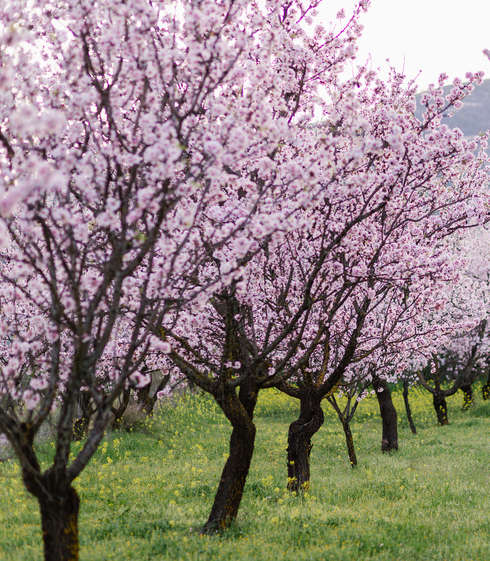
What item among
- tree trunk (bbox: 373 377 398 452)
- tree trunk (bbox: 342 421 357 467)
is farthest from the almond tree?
tree trunk (bbox: 373 377 398 452)

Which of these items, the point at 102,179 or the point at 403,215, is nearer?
the point at 102,179

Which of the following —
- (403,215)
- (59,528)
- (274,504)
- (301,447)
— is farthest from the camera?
(301,447)

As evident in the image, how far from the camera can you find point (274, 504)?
12234 millimetres

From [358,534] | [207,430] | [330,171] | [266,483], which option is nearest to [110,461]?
[266,483]

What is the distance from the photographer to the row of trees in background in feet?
19.5

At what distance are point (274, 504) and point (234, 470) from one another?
2634 mm

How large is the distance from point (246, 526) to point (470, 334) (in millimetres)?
25363

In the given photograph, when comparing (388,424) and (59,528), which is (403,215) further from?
(388,424)

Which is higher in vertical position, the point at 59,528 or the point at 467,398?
the point at 467,398

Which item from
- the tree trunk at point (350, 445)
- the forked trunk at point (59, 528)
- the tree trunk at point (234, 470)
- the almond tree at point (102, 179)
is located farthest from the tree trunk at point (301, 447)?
the forked trunk at point (59, 528)

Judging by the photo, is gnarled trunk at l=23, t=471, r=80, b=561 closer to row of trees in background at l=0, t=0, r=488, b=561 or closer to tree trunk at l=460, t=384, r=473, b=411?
row of trees in background at l=0, t=0, r=488, b=561

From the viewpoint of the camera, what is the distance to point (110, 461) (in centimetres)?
1784

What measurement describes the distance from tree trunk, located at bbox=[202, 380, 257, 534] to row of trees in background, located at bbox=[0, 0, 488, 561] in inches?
1.6

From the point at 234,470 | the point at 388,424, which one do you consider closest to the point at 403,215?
the point at 234,470
